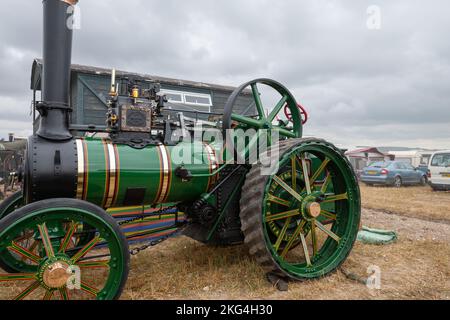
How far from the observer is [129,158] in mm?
3336

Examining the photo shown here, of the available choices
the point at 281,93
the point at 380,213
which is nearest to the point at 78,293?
the point at 281,93

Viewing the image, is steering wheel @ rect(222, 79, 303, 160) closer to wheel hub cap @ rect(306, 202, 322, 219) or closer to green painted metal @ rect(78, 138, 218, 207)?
green painted metal @ rect(78, 138, 218, 207)

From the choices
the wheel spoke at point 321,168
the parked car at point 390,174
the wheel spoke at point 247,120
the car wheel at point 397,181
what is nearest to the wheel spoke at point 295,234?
the wheel spoke at point 321,168

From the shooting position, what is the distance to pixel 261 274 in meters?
3.74

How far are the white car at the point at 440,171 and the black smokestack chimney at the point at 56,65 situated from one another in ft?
48.0

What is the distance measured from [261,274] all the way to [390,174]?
1445 centimetres

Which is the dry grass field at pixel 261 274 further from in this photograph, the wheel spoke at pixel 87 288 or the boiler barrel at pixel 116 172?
the boiler barrel at pixel 116 172

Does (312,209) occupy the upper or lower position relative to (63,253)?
upper

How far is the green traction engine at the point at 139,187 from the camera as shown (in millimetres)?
2754

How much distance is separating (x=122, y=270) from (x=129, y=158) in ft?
3.52

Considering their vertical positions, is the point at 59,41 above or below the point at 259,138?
above

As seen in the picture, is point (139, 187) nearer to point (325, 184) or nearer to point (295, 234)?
point (295, 234)

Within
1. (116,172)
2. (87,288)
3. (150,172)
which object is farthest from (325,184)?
(87,288)
